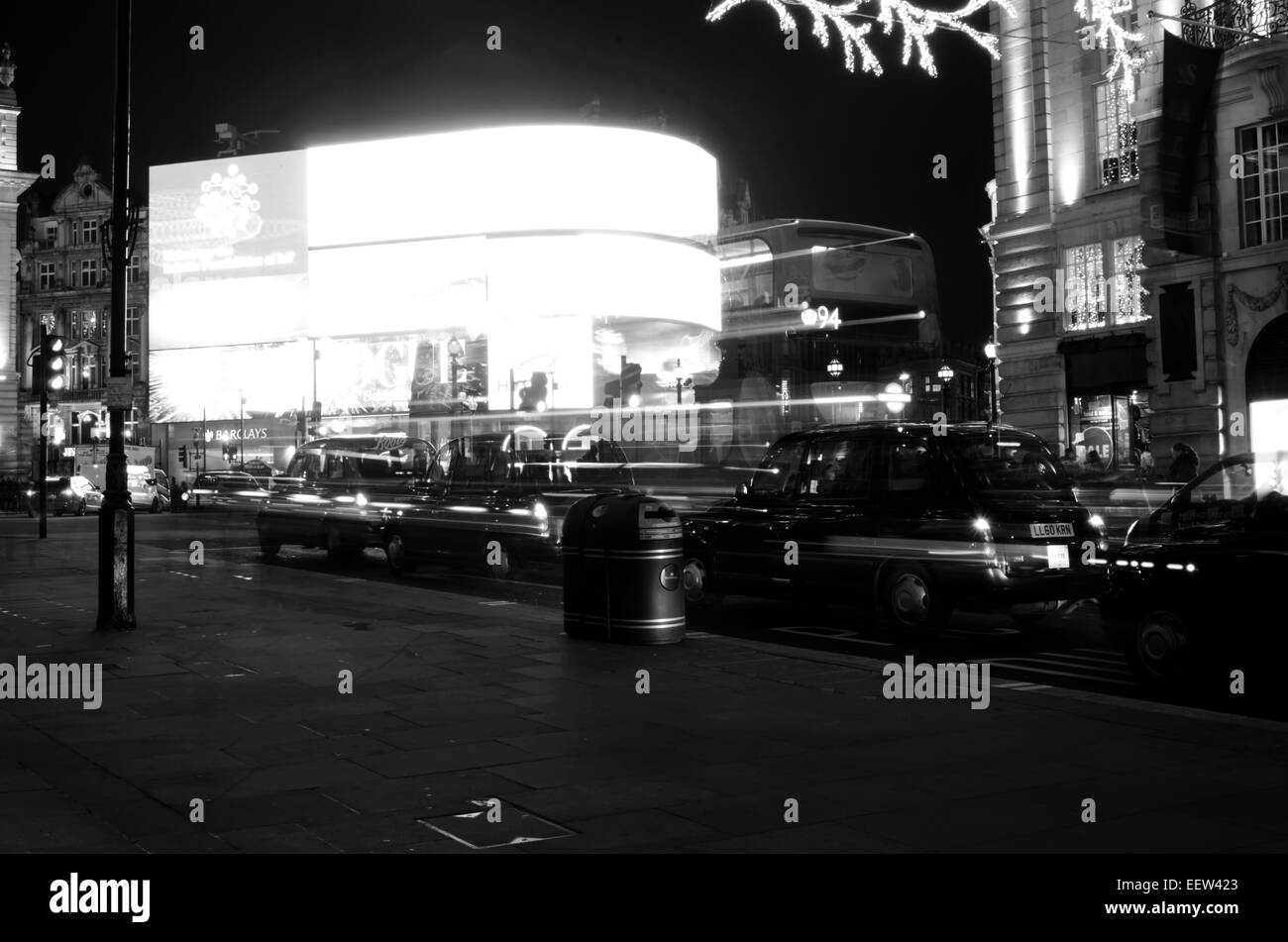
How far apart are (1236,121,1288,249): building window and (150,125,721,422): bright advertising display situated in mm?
20450

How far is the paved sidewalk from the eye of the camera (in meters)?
4.93

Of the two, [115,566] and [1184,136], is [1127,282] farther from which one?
[115,566]

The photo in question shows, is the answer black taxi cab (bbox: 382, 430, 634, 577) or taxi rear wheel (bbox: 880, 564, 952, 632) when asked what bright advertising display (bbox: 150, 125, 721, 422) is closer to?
black taxi cab (bbox: 382, 430, 634, 577)

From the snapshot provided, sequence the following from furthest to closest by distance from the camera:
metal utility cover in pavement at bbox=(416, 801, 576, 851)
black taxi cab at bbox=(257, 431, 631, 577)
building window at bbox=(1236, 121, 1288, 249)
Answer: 1. building window at bbox=(1236, 121, 1288, 249)
2. black taxi cab at bbox=(257, 431, 631, 577)
3. metal utility cover in pavement at bbox=(416, 801, 576, 851)

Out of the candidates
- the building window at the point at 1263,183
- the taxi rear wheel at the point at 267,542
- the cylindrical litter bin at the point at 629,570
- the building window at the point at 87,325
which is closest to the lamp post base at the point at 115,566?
the cylindrical litter bin at the point at 629,570

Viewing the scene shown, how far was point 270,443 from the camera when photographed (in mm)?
54375

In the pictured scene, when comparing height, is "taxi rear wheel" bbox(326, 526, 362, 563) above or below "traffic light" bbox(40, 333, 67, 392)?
below

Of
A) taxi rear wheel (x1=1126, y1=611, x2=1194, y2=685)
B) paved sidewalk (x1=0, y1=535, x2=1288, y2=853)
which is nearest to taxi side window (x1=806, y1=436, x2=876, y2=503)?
paved sidewalk (x1=0, y1=535, x2=1288, y2=853)

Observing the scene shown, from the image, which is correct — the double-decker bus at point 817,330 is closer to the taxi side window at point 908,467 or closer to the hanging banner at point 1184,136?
the hanging banner at point 1184,136

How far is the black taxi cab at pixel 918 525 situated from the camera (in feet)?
34.6
